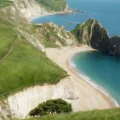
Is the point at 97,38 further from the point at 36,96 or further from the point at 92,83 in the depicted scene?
the point at 36,96

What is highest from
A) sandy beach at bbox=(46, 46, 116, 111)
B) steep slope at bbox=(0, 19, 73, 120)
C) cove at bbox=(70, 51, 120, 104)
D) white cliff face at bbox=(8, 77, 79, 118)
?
steep slope at bbox=(0, 19, 73, 120)

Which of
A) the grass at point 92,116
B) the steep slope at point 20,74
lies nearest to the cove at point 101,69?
the steep slope at point 20,74

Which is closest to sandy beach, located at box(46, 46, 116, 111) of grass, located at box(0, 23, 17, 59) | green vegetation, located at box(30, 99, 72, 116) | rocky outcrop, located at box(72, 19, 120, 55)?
green vegetation, located at box(30, 99, 72, 116)

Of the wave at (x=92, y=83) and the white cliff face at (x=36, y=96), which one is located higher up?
the white cliff face at (x=36, y=96)

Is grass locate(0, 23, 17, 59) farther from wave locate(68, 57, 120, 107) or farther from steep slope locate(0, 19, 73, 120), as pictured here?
wave locate(68, 57, 120, 107)

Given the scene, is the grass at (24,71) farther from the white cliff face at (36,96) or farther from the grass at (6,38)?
the grass at (6,38)

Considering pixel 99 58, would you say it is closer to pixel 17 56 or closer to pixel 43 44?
pixel 43 44

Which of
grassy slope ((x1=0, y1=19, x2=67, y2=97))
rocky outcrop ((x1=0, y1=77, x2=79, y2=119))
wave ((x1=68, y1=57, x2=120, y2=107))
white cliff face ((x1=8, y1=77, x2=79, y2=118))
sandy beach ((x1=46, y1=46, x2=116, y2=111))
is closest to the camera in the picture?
rocky outcrop ((x1=0, y1=77, x2=79, y2=119))

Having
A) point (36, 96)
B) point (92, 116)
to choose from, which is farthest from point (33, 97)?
point (92, 116)
